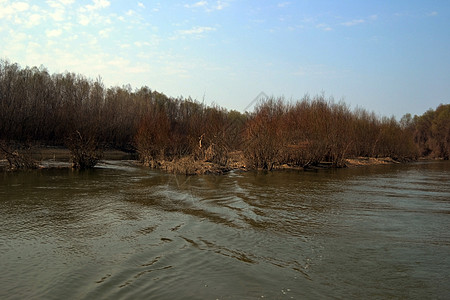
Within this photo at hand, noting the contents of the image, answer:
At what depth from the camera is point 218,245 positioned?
24.5ft

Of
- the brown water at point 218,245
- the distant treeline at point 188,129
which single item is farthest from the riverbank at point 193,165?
the brown water at point 218,245

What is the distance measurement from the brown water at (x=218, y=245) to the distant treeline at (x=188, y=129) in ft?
35.2

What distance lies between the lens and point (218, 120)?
24.4 m

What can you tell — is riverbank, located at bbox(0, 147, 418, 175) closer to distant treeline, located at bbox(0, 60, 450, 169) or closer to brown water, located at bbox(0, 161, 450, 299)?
distant treeline, located at bbox(0, 60, 450, 169)

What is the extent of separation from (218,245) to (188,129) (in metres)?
20.0

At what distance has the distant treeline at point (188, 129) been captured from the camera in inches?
957

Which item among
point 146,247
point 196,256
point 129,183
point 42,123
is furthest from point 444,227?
point 42,123

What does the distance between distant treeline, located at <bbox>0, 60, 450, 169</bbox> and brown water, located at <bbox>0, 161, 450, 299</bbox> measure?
10726 mm

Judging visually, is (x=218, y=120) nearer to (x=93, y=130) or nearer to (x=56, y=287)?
(x=93, y=130)

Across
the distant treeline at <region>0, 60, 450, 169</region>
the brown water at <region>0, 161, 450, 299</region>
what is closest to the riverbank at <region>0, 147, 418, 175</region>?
the distant treeline at <region>0, 60, 450, 169</region>

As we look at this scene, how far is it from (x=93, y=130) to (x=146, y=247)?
17742 mm

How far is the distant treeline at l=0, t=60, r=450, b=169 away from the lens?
24.3 meters

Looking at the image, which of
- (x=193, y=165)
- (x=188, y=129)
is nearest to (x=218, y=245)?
(x=193, y=165)

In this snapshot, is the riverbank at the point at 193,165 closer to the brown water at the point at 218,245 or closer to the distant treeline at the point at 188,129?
the distant treeline at the point at 188,129
